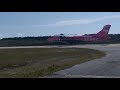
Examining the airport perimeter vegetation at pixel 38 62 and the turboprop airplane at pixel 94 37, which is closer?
the airport perimeter vegetation at pixel 38 62

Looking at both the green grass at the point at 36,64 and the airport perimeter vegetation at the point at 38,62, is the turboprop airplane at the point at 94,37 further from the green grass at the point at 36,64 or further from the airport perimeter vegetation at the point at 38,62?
the green grass at the point at 36,64

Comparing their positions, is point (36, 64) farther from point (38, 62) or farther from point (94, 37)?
point (94, 37)

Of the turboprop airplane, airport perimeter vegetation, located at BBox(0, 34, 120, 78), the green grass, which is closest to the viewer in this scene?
the green grass

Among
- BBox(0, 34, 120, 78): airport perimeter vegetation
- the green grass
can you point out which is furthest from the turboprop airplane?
the green grass

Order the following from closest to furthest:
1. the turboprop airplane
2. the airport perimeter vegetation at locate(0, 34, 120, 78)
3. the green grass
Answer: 1. the green grass
2. the airport perimeter vegetation at locate(0, 34, 120, 78)
3. the turboprop airplane

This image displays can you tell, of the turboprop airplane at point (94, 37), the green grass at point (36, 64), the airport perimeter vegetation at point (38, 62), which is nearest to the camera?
the green grass at point (36, 64)

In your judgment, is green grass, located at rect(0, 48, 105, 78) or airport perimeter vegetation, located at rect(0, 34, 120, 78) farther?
airport perimeter vegetation, located at rect(0, 34, 120, 78)

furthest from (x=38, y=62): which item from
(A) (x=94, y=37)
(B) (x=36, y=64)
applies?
(A) (x=94, y=37)

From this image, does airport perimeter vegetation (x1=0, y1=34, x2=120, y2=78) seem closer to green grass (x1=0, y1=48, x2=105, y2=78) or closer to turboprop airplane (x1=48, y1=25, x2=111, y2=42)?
green grass (x1=0, y1=48, x2=105, y2=78)

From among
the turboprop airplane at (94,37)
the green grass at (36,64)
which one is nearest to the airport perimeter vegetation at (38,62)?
the green grass at (36,64)

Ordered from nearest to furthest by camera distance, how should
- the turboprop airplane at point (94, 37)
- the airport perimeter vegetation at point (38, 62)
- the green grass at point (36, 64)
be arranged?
the green grass at point (36, 64) → the airport perimeter vegetation at point (38, 62) → the turboprop airplane at point (94, 37)
